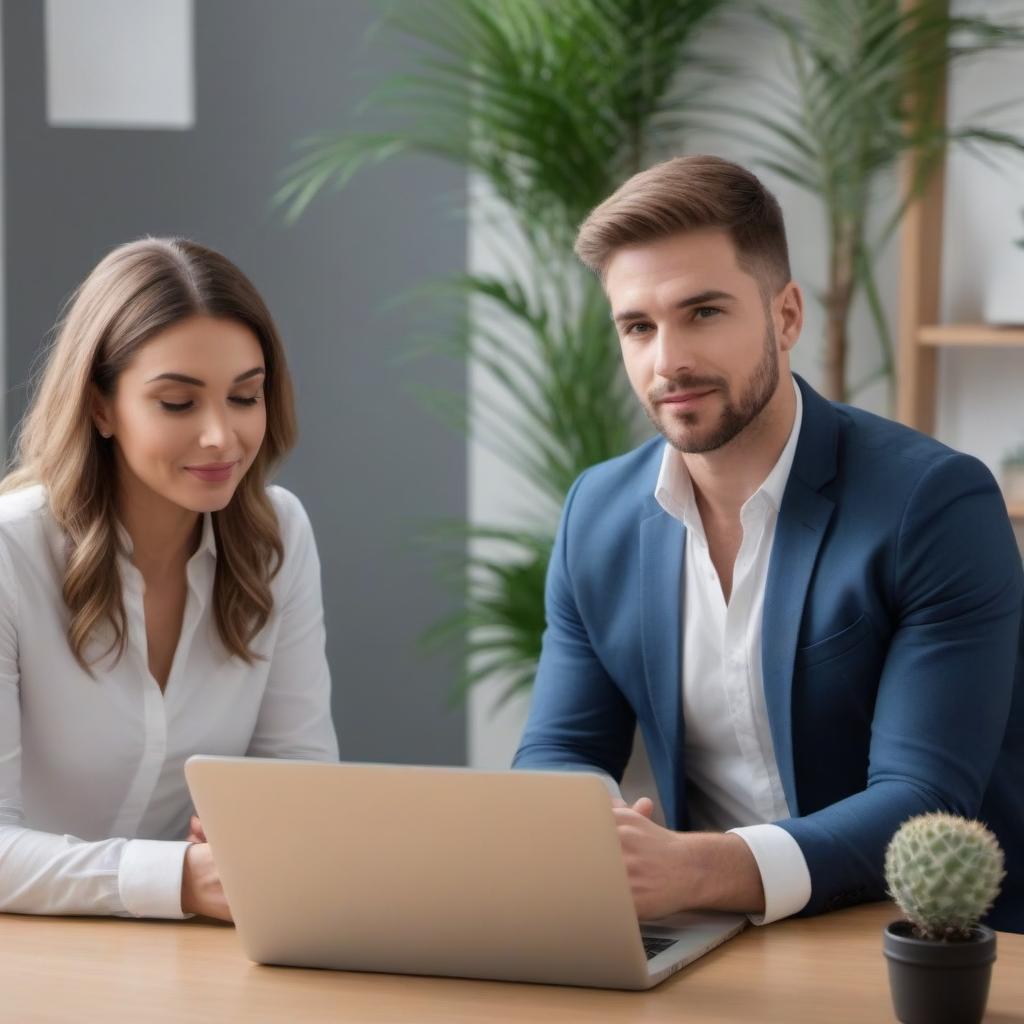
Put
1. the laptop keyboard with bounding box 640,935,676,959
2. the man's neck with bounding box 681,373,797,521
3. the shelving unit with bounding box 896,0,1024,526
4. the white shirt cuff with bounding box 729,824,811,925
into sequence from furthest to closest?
1. the shelving unit with bounding box 896,0,1024,526
2. the man's neck with bounding box 681,373,797,521
3. the white shirt cuff with bounding box 729,824,811,925
4. the laptop keyboard with bounding box 640,935,676,959

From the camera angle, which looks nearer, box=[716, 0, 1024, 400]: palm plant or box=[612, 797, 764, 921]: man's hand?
box=[612, 797, 764, 921]: man's hand

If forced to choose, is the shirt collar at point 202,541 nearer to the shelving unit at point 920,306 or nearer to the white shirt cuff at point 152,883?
the white shirt cuff at point 152,883

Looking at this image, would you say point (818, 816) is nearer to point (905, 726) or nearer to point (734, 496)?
point (905, 726)

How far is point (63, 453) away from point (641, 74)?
1885 millimetres

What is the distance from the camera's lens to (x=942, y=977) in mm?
1334

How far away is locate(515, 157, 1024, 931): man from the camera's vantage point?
1880 mm

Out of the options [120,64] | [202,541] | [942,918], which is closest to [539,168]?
[120,64]

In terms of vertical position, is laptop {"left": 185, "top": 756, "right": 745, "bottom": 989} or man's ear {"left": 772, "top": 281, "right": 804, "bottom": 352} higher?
man's ear {"left": 772, "top": 281, "right": 804, "bottom": 352}

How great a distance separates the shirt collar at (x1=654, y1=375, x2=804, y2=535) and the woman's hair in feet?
1.63

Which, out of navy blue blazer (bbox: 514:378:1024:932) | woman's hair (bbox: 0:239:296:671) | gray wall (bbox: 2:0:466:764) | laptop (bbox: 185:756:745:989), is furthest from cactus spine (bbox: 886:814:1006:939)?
gray wall (bbox: 2:0:466:764)

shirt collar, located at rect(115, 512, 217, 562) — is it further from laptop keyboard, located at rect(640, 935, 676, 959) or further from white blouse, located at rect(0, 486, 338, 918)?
laptop keyboard, located at rect(640, 935, 676, 959)

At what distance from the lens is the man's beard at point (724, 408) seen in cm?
200

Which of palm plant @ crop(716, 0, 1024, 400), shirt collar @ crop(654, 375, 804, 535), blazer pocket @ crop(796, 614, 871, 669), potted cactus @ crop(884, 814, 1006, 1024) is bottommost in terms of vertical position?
potted cactus @ crop(884, 814, 1006, 1024)

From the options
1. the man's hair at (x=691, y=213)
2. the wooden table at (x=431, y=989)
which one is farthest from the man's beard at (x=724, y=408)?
the wooden table at (x=431, y=989)
